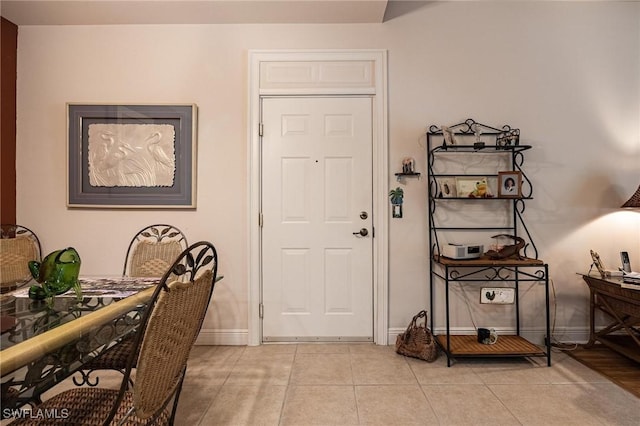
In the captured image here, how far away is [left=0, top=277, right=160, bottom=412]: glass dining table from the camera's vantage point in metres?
0.81

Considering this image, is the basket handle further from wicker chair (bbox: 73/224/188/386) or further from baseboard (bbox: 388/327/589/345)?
wicker chair (bbox: 73/224/188/386)

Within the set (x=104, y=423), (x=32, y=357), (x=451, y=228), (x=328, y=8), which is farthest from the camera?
(x=451, y=228)

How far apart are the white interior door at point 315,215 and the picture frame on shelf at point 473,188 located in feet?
2.31

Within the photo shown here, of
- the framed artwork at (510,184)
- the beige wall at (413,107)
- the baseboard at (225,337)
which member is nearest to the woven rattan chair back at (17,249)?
the beige wall at (413,107)

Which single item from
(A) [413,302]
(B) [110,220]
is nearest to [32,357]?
(B) [110,220]

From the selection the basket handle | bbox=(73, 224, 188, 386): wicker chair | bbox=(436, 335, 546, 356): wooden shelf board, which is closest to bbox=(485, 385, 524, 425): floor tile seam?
bbox=(436, 335, 546, 356): wooden shelf board

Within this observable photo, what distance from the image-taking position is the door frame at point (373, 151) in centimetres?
271

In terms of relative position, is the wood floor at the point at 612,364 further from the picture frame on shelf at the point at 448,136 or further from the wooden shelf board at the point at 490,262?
the picture frame on shelf at the point at 448,136

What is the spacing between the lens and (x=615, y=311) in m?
2.36

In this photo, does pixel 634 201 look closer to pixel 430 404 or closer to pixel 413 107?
pixel 413 107

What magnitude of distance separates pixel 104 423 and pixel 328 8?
279 cm

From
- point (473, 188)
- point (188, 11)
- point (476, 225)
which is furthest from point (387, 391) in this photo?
point (188, 11)

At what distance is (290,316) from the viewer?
9.03 ft

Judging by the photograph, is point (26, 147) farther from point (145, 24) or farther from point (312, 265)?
point (312, 265)
